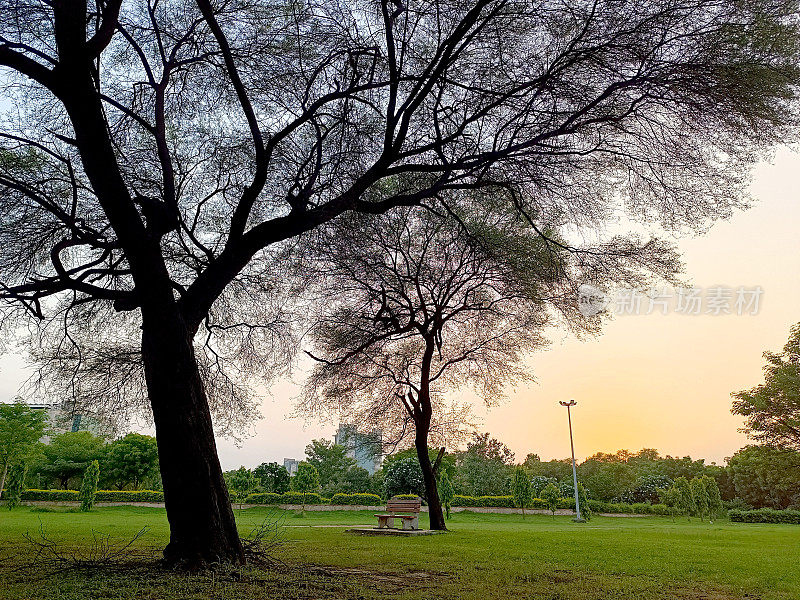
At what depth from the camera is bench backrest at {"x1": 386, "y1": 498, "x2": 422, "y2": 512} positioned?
17.4 m

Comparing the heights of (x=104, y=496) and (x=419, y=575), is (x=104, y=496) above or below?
above

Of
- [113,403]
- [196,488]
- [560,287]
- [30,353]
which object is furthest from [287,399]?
[196,488]

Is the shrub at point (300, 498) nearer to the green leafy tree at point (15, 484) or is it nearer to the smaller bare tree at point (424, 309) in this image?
the green leafy tree at point (15, 484)

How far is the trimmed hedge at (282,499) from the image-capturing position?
32312mm

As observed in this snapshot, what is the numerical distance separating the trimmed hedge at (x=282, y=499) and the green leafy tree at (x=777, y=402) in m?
26.3

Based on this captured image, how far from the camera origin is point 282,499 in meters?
32.7

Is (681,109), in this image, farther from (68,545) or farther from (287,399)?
(287,399)

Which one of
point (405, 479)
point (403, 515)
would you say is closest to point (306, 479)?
point (405, 479)

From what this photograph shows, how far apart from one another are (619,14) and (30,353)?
12.8 metres

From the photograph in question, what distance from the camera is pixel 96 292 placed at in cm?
809

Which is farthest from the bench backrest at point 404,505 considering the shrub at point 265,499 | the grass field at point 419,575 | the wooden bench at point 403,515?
the shrub at point 265,499

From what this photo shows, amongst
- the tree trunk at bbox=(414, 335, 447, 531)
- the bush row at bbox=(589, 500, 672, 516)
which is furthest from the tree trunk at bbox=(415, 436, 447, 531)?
the bush row at bbox=(589, 500, 672, 516)

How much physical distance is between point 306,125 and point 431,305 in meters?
7.11

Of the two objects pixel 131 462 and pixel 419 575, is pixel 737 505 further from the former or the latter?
pixel 419 575
